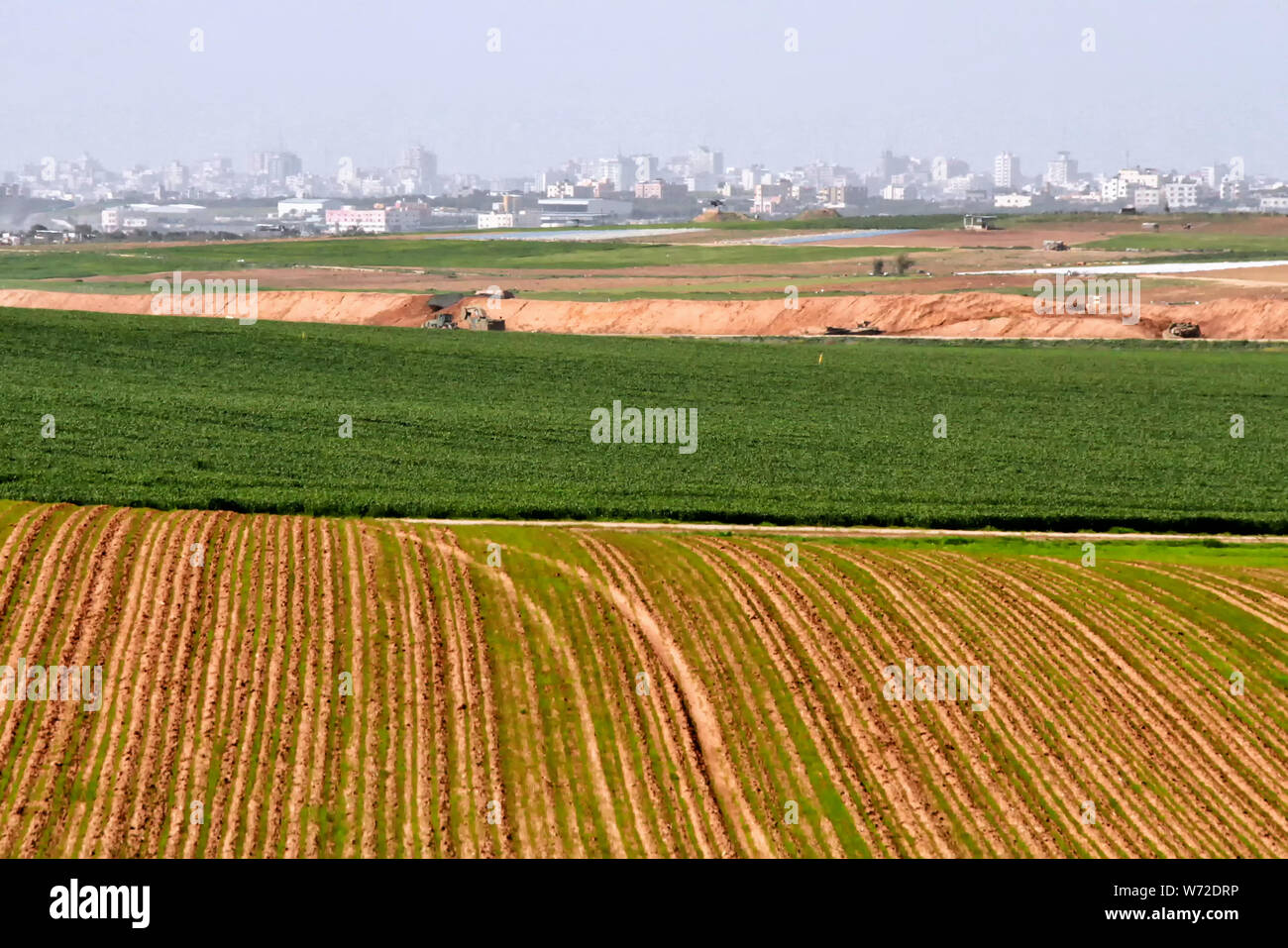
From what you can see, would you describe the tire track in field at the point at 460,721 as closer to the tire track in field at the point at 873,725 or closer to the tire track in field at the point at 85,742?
the tire track in field at the point at 85,742

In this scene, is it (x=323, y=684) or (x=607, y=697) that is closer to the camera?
(x=323, y=684)

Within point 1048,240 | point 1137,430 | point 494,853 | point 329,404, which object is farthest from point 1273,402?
point 1048,240

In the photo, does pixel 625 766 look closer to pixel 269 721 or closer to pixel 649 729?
pixel 649 729

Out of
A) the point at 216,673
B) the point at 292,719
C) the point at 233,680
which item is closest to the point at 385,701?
the point at 292,719

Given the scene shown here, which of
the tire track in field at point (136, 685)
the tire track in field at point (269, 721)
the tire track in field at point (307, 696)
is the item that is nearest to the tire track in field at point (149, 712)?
the tire track in field at point (136, 685)

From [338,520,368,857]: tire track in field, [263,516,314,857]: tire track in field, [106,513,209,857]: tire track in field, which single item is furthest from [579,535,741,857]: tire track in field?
[106,513,209,857]: tire track in field

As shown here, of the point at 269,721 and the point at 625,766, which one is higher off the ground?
the point at 269,721
